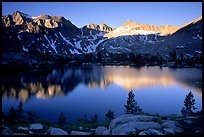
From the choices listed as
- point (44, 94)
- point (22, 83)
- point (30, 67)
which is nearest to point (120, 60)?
point (30, 67)

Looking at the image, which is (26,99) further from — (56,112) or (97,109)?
(97,109)

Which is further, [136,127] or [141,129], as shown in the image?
[136,127]

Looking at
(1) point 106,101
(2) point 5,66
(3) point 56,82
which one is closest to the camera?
(1) point 106,101

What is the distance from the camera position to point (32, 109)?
36219mm

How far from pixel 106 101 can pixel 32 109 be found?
11.7 m

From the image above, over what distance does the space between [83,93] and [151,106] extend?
678 inches

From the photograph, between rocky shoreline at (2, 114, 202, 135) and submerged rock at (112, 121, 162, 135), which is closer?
rocky shoreline at (2, 114, 202, 135)

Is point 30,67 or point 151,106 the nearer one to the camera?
point 151,106

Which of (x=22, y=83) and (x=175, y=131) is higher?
(x=175, y=131)

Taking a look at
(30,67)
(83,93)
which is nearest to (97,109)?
(83,93)

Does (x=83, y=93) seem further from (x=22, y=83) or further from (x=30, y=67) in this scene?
(x=30, y=67)

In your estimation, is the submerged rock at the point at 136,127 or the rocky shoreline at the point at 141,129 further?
the submerged rock at the point at 136,127

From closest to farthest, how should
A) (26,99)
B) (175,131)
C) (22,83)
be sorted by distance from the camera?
(175,131), (26,99), (22,83)

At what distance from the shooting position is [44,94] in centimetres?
4750
